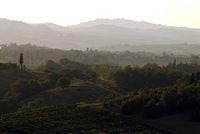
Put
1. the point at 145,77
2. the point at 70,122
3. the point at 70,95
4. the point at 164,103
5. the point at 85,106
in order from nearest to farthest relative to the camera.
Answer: the point at 70,122 → the point at 164,103 → the point at 85,106 → the point at 70,95 → the point at 145,77

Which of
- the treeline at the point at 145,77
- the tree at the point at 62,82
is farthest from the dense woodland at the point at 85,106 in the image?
the treeline at the point at 145,77

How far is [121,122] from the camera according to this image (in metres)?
81.4

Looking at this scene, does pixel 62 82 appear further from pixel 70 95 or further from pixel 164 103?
pixel 164 103

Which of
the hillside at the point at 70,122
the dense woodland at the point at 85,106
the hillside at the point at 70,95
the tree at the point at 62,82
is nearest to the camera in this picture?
the hillside at the point at 70,122

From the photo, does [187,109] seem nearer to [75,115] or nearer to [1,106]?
[75,115]

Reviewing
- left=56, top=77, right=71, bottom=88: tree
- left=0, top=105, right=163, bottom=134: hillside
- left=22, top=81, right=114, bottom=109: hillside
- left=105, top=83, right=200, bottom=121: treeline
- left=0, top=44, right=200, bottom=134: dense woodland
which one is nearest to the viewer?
left=0, top=105, right=163, bottom=134: hillside

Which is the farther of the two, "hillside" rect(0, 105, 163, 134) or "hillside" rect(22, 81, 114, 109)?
"hillside" rect(22, 81, 114, 109)

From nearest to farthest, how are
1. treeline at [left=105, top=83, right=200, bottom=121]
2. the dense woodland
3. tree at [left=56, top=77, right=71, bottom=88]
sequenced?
1. the dense woodland
2. treeline at [left=105, top=83, right=200, bottom=121]
3. tree at [left=56, top=77, right=71, bottom=88]

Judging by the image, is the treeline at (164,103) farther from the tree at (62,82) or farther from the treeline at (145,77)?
the treeline at (145,77)

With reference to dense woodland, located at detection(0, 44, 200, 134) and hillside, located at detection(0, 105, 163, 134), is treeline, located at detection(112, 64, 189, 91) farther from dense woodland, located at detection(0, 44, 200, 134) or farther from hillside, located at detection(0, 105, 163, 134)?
hillside, located at detection(0, 105, 163, 134)

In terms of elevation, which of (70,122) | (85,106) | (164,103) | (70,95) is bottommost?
(70,95)

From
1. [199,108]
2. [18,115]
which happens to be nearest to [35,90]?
[18,115]

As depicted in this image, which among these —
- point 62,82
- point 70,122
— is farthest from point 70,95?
point 70,122

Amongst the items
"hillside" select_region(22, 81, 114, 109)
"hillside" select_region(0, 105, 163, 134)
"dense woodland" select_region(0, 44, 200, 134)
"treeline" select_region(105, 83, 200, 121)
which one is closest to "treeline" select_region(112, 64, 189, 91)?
"dense woodland" select_region(0, 44, 200, 134)
